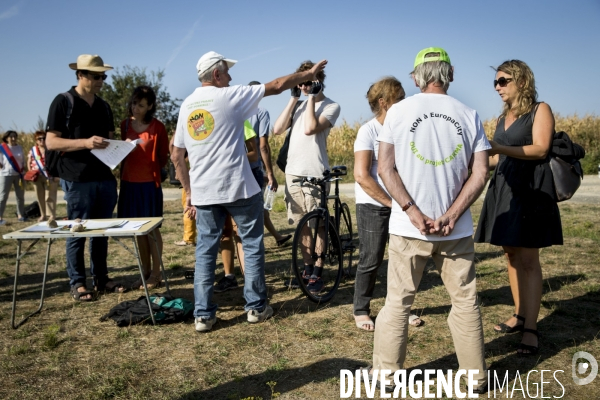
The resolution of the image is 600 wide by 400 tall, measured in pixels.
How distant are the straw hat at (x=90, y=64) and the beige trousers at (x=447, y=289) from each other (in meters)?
3.47

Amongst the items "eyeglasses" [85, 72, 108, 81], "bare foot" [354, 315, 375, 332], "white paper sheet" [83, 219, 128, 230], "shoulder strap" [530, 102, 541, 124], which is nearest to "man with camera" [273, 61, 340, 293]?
"bare foot" [354, 315, 375, 332]

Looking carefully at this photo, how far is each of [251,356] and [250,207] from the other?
1.17 meters

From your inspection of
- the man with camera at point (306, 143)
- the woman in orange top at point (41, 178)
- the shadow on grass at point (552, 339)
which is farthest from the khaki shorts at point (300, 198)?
the woman in orange top at point (41, 178)

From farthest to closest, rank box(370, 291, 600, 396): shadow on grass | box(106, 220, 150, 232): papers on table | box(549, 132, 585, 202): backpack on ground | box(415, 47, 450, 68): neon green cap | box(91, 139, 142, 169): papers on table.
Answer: box(91, 139, 142, 169): papers on table
box(106, 220, 150, 232): papers on table
box(549, 132, 585, 202): backpack on ground
box(370, 291, 600, 396): shadow on grass
box(415, 47, 450, 68): neon green cap

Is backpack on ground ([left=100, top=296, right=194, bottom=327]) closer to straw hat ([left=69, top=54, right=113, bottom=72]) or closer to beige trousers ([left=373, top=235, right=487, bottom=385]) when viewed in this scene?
beige trousers ([left=373, top=235, right=487, bottom=385])

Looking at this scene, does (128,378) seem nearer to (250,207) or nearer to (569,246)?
(250,207)

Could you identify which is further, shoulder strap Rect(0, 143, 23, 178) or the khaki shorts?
shoulder strap Rect(0, 143, 23, 178)

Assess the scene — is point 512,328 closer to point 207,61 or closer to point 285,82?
point 285,82

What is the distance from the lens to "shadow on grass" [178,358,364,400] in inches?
131

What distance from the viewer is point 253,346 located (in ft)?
13.4

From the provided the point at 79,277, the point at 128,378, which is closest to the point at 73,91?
the point at 79,277

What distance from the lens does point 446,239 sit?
3092mm

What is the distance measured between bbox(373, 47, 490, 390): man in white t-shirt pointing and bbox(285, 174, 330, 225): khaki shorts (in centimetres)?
218

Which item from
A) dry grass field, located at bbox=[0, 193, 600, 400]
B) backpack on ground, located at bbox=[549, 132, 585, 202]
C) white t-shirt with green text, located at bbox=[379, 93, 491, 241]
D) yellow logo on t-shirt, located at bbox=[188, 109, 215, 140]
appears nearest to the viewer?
white t-shirt with green text, located at bbox=[379, 93, 491, 241]
